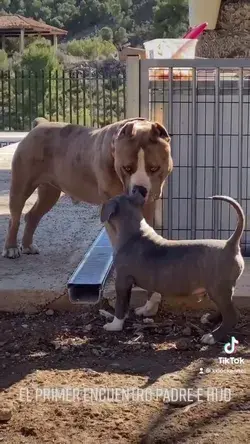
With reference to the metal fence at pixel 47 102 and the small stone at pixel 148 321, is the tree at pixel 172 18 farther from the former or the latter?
the small stone at pixel 148 321

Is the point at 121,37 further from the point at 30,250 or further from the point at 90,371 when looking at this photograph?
the point at 90,371

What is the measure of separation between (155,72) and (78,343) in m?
2.22

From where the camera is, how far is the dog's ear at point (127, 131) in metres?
4.87

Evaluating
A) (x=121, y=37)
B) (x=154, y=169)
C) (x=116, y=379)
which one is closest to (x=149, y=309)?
(x=154, y=169)

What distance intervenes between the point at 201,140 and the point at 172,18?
119ft

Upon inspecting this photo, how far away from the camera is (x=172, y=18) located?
41250mm

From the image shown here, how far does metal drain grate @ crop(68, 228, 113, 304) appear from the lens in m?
5.36

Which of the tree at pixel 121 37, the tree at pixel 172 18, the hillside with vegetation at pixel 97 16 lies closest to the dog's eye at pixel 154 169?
the tree at pixel 172 18

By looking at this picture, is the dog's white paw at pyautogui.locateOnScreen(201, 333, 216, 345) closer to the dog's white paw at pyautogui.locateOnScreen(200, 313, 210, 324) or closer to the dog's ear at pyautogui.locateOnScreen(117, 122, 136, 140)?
the dog's white paw at pyautogui.locateOnScreen(200, 313, 210, 324)

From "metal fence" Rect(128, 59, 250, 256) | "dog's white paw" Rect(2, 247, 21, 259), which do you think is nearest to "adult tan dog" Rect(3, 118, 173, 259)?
"dog's white paw" Rect(2, 247, 21, 259)

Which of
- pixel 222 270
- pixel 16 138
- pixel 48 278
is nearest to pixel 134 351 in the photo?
pixel 222 270

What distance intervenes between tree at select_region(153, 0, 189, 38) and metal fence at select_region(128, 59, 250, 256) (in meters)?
31.9

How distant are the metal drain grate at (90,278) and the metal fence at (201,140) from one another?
553 mm

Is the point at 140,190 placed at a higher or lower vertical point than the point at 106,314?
higher
